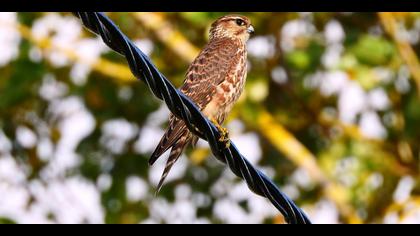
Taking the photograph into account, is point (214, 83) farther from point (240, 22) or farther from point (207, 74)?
point (240, 22)

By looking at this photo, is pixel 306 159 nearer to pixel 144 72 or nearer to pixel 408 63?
pixel 408 63

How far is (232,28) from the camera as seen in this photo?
23.4ft

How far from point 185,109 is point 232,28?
301cm

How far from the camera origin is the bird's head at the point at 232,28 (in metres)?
7.09

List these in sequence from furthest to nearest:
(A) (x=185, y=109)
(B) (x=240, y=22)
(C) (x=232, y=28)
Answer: (B) (x=240, y=22), (C) (x=232, y=28), (A) (x=185, y=109)

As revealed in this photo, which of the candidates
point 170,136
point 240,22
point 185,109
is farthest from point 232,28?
point 185,109

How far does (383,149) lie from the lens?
9969 millimetres

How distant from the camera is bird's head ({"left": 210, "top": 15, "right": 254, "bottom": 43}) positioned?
709 centimetres

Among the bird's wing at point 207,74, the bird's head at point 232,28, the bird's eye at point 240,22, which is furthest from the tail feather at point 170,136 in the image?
the bird's eye at point 240,22

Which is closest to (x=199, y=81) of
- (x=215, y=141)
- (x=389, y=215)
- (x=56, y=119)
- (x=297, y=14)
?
(x=215, y=141)

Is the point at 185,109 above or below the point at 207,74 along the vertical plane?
above

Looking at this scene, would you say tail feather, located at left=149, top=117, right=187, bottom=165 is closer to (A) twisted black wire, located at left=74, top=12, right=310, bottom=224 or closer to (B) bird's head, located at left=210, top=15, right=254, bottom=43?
(A) twisted black wire, located at left=74, top=12, right=310, bottom=224

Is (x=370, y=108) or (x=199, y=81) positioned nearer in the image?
(x=199, y=81)
